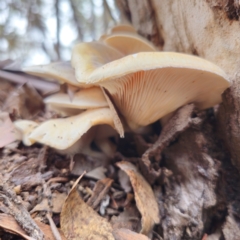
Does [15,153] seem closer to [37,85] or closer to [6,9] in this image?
[37,85]

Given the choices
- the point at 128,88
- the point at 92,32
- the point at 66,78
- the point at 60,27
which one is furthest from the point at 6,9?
the point at 128,88

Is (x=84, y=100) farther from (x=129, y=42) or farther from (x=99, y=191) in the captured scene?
Answer: (x=129, y=42)

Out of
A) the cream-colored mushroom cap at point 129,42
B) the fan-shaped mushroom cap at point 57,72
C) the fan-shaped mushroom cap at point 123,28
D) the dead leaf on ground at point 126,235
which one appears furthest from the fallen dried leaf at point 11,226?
the fan-shaped mushroom cap at point 123,28

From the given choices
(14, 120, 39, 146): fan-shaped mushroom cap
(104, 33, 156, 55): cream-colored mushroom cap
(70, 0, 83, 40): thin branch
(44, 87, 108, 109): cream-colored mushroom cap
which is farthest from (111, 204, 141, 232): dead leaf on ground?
(70, 0, 83, 40): thin branch

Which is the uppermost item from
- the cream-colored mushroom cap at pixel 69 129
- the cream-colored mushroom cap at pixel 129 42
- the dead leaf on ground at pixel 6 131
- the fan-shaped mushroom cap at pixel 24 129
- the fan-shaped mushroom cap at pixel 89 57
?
the cream-colored mushroom cap at pixel 129 42

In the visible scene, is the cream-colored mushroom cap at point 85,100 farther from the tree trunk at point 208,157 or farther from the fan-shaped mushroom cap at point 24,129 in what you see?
the tree trunk at point 208,157

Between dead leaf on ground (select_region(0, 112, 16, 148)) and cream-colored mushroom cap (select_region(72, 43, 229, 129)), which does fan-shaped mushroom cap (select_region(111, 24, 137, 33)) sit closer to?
cream-colored mushroom cap (select_region(72, 43, 229, 129))
